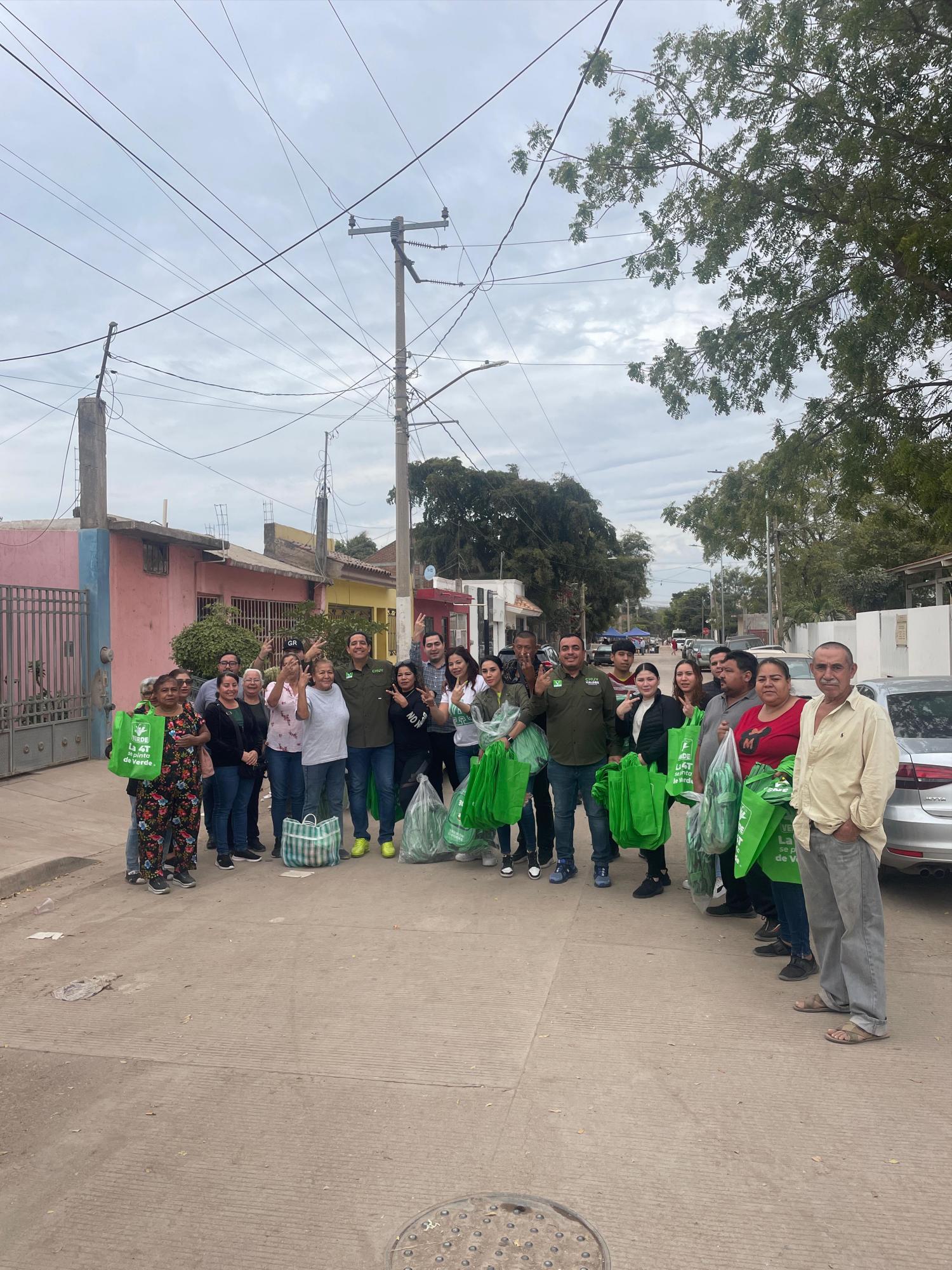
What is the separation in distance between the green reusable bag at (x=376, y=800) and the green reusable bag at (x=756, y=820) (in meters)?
3.73

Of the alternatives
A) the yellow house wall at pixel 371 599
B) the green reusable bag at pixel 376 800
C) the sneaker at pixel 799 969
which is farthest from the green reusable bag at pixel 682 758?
the yellow house wall at pixel 371 599

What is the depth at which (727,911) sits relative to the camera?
6391mm

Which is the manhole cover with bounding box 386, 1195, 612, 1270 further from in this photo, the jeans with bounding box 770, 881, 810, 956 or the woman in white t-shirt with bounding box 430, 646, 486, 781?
the woman in white t-shirt with bounding box 430, 646, 486, 781

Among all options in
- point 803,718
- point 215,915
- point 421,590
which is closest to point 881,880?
point 803,718

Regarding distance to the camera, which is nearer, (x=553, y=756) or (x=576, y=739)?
(x=576, y=739)

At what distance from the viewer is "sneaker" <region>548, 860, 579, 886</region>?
723 cm

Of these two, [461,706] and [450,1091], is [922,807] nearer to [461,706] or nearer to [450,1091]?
[461,706]

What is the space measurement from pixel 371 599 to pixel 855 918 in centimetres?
2180

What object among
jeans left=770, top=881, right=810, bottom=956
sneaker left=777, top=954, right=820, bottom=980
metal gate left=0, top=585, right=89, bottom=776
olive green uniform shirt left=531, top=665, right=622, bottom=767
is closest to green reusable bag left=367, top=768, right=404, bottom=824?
olive green uniform shirt left=531, top=665, right=622, bottom=767

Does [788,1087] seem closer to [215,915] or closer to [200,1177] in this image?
[200,1177]

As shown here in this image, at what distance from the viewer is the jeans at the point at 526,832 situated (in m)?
7.64

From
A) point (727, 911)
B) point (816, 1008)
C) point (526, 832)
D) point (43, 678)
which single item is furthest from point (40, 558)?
point (816, 1008)

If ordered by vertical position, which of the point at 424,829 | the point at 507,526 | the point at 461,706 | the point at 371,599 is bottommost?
the point at 424,829

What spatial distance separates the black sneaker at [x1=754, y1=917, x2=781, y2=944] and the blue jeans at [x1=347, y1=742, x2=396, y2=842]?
11.2 feet
